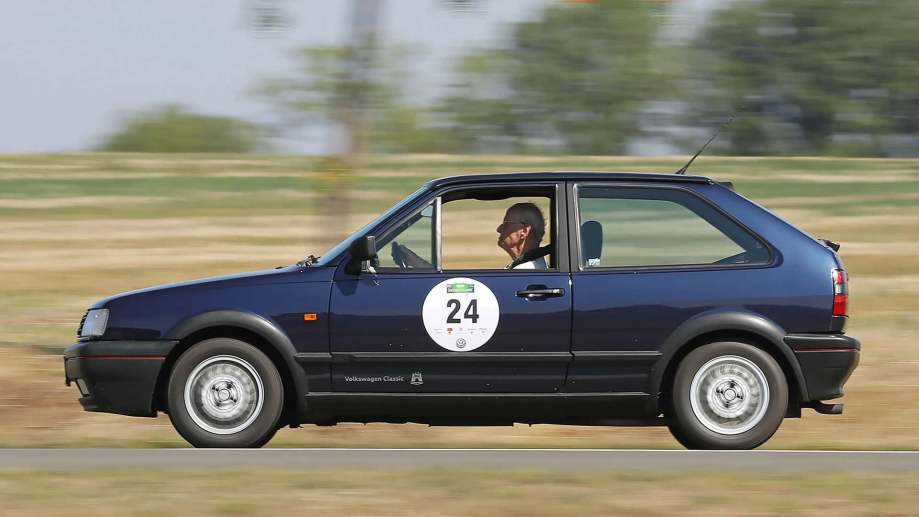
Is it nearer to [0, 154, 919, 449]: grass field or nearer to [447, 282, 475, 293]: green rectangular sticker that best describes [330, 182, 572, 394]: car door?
[447, 282, 475, 293]: green rectangular sticker

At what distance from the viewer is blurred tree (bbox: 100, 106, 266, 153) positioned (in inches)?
1843

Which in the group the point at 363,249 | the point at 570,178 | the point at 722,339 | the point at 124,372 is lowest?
→ the point at 124,372

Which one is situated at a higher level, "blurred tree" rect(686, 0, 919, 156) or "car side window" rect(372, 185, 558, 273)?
"blurred tree" rect(686, 0, 919, 156)

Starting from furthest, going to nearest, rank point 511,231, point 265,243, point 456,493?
point 265,243
point 511,231
point 456,493

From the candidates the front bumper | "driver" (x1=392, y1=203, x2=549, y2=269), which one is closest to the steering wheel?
"driver" (x1=392, y1=203, x2=549, y2=269)

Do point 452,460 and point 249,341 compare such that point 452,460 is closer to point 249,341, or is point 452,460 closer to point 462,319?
point 462,319

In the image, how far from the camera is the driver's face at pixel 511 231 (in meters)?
7.58

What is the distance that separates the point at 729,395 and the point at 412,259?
1935 millimetres

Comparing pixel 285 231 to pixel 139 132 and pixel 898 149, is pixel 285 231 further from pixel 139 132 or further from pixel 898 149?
pixel 139 132

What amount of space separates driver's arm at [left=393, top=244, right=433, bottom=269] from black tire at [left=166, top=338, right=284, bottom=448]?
3.15 feet

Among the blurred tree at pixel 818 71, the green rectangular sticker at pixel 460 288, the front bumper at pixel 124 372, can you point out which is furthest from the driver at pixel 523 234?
the blurred tree at pixel 818 71

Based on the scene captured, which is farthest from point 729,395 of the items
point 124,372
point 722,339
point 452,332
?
point 124,372

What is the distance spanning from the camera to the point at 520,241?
7.57 metres

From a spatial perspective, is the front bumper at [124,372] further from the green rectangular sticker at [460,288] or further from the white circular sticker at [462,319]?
the green rectangular sticker at [460,288]
